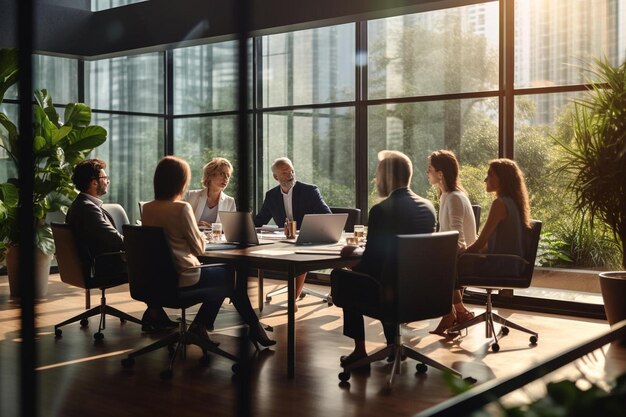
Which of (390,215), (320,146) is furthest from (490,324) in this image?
A: (320,146)

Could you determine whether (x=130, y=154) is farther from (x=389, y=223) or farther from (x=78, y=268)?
(x=389, y=223)

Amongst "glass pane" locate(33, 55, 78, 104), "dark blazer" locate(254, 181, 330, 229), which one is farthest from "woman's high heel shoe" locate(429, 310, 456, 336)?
"glass pane" locate(33, 55, 78, 104)

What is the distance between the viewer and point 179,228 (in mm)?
4422

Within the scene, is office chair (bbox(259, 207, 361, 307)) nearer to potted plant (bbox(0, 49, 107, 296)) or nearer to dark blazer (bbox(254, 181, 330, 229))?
dark blazer (bbox(254, 181, 330, 229))

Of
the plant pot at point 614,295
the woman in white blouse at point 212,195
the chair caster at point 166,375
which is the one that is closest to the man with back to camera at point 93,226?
the woman in white blouse at point 212,195

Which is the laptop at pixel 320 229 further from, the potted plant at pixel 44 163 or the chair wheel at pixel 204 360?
the potted plant at pixel 44 163

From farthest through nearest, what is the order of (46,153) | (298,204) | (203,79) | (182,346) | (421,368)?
1. (203,79)
2. (46,153)
3. (298,204)
4. (182,346)
5. (421,368)

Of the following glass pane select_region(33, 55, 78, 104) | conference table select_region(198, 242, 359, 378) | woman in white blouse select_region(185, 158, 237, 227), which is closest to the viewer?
conference table select_region(198, 242, 359, 378)

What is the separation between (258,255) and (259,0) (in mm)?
3689

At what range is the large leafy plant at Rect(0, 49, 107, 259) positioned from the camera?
23.3 ft

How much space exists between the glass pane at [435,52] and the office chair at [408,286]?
325 cm

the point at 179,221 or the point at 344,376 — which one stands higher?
the point at 179,221

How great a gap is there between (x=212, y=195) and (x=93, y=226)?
1.12 m

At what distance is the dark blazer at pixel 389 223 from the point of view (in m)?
4.03
